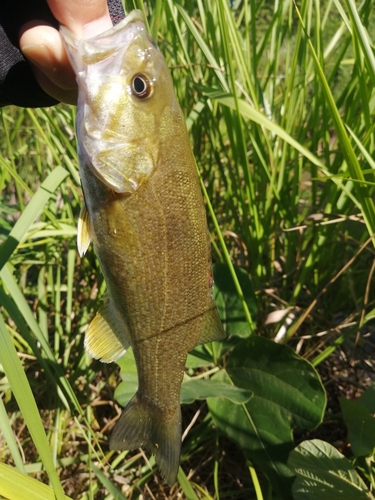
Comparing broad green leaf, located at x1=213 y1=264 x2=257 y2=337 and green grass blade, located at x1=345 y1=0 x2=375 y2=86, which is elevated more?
green grass blade, located at x1=345 y1=0 x2=375 y2=86

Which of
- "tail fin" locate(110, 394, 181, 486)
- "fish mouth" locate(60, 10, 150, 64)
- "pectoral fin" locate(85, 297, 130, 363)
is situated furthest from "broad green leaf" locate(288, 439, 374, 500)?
"fish mouth" locate(60, 10, 150, 64)

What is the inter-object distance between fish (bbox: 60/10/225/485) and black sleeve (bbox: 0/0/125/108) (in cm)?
22

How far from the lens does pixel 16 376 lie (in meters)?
0.73

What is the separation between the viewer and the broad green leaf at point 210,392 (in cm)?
112

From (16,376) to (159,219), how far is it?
0.32 m

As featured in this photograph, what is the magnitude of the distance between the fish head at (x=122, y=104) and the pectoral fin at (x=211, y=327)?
0.29 metres

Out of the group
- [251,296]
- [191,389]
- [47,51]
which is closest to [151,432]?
[191,389]

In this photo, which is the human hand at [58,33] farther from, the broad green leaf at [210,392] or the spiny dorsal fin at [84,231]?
the broad green leaf at [210,392]

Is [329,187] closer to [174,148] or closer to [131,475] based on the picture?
[174,148]

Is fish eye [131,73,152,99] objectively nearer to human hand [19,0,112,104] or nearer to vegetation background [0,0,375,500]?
human hand [19,0,112,104]

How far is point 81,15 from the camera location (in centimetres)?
80

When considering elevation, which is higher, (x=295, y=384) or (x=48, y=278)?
(x=48, y=278)

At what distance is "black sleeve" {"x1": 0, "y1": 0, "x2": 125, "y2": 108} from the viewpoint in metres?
0.96

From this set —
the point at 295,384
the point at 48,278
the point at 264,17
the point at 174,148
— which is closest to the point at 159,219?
the point at 174,148
